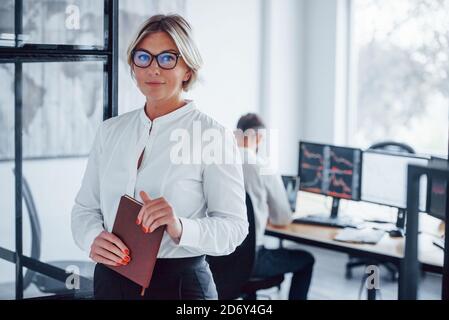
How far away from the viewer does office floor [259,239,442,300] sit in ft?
13.1

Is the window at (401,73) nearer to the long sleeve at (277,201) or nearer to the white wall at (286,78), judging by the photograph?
the white wall at (286,78)

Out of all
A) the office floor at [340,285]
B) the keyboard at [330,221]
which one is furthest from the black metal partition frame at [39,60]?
the office floor at [340,285]

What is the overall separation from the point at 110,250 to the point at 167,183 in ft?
0.61

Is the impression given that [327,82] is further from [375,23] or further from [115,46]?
[115,46]

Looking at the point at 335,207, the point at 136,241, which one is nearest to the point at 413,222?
the point at 136,241

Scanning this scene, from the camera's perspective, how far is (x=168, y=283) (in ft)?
4.80

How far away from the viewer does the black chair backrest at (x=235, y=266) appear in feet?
9.20

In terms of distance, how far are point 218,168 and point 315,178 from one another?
2.20 meters

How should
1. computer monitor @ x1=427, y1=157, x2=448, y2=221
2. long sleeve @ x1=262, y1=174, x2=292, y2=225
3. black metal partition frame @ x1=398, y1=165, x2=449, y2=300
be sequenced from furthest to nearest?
1. long sleeve @ x1=262, y1=174, x2=292, y2=225
2. computer monitor @ x1=427, y1=157, x2=448, y2=221
3. black metal partition frame @ x1=398, y1=165, x2=449, y2=300

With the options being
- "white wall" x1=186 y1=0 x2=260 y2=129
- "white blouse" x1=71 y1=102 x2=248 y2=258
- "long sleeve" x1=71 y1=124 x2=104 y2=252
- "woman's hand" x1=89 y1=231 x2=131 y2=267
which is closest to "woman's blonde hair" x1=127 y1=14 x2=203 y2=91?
"white blouse" x1=71 y1=102 x2=248 y2=258

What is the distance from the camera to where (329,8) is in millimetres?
4844

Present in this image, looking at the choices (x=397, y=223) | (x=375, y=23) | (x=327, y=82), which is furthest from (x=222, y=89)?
(x=397, y=223)

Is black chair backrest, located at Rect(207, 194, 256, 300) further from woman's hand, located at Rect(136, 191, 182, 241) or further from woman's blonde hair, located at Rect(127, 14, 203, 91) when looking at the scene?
woman's hand, located at Rect(136, 191, 182, 241)

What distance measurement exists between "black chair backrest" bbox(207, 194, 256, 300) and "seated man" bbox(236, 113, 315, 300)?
0.13 metres
